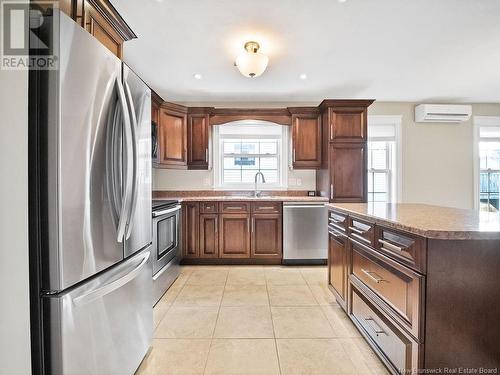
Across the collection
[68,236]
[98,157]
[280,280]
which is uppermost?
[98,157]

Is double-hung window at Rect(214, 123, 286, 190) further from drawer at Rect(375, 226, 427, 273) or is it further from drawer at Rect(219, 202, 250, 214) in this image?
drawer at Rect(375, 226, 427, 273)

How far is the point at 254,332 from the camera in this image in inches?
75.1

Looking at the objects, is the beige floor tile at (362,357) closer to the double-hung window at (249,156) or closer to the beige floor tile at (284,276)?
the beige floor tile at (284,276)

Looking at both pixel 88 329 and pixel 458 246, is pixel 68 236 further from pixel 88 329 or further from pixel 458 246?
pixel 458 246

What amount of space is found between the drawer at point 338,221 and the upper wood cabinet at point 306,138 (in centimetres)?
164

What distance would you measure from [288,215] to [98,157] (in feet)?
8.95

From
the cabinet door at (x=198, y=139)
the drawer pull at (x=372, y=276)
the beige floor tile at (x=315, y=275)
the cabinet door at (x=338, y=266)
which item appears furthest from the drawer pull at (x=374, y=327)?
the cabinet door at (x=198, y=139)

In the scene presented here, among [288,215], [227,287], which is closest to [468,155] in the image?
[288,215]

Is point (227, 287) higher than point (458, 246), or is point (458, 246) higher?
point (458, 246)

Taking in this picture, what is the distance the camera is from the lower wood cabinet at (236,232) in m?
3.52

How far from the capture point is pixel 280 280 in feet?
9.82

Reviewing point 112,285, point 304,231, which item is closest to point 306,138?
point 304,231

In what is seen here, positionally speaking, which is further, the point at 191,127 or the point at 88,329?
the point at 191,127

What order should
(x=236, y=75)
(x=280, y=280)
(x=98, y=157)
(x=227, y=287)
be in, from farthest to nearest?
(x=236, y=75) < (x=280, y=280) < (x=227, y=287) < (x=98, y=157)
